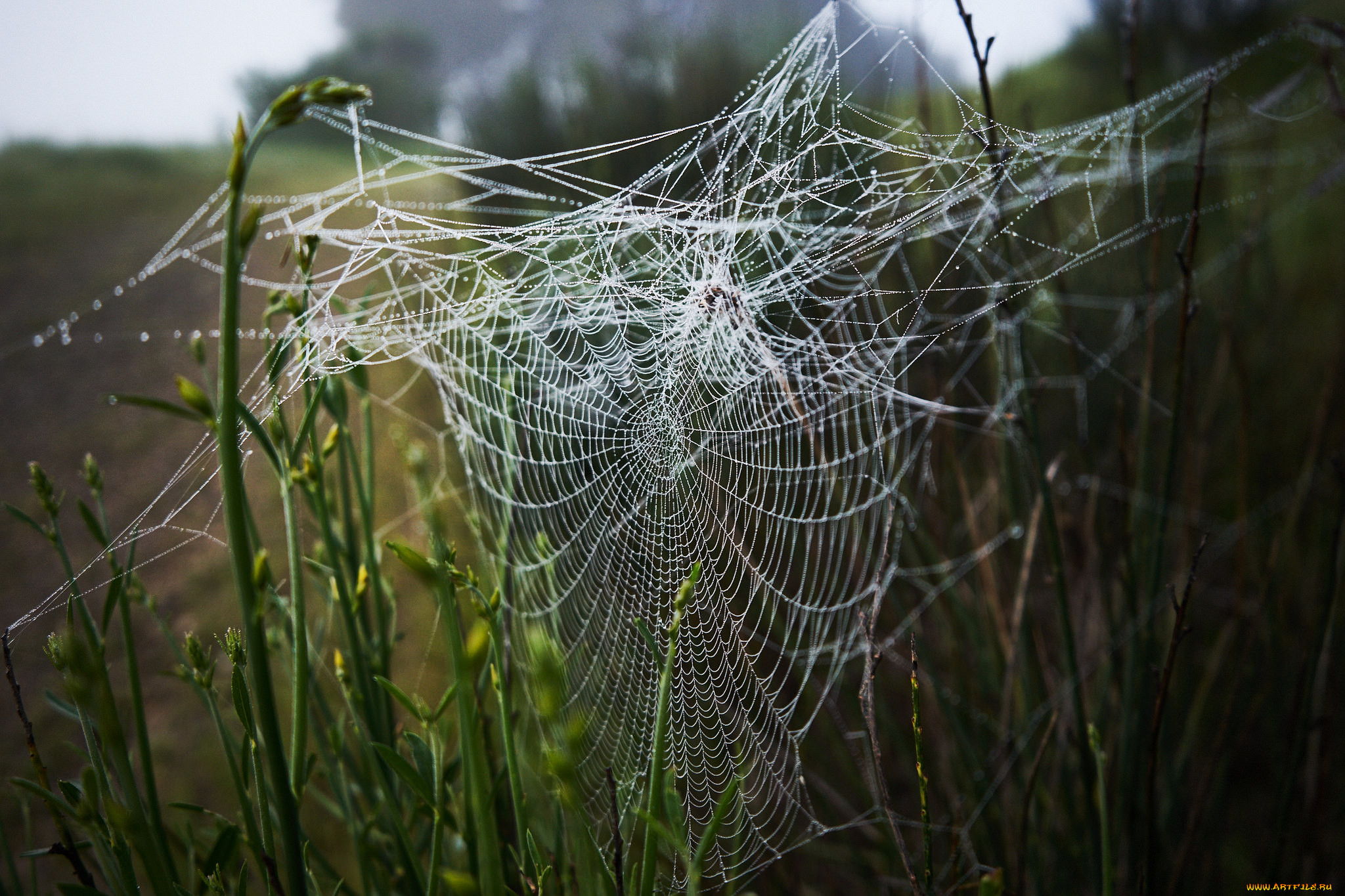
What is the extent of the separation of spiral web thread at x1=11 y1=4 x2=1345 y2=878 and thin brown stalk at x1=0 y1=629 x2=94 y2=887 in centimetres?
21

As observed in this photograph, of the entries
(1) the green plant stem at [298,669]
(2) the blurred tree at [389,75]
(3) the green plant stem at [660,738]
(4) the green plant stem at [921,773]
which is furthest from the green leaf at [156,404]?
(2) the blurred tree at [389,75]

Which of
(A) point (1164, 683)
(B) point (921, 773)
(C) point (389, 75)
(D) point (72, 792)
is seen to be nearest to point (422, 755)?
(D) point (72, 792)

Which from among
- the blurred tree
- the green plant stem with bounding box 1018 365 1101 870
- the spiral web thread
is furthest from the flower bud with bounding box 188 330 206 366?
the blurred tree

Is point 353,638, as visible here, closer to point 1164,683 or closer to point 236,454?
point 236,454

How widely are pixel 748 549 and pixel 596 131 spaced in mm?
1494

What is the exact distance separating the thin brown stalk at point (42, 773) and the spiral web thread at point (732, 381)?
0.67 feet

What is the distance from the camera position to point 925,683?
1.01m

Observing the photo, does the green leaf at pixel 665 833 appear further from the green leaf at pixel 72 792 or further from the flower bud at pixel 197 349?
the flower bud at pixel 197 349

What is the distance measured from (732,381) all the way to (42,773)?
68 centimetres

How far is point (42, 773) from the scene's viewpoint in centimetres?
39

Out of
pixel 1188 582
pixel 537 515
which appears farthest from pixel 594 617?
pixel 1188 582

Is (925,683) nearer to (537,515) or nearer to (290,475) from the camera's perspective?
(537,515)

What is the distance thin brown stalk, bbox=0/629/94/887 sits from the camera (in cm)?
34

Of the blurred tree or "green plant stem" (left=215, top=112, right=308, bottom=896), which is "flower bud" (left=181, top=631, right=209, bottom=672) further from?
the blurred tree
